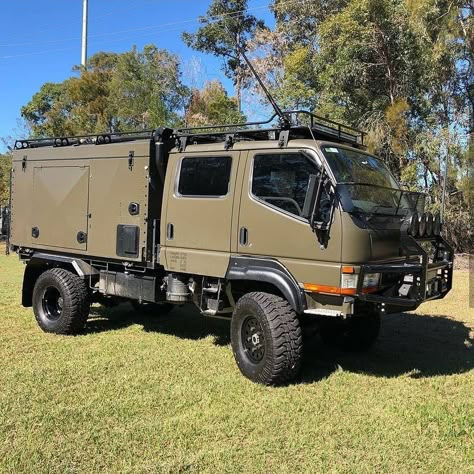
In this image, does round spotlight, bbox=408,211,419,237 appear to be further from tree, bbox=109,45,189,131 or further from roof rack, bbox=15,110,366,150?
tree, bbox=109,45,189,131

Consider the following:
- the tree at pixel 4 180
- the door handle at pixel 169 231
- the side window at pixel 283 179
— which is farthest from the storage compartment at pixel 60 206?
the tree at pixel 4 180

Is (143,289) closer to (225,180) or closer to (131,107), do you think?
(225,180)

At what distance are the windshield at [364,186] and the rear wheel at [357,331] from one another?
152 cm

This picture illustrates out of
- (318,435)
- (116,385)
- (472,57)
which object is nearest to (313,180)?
(318,435)

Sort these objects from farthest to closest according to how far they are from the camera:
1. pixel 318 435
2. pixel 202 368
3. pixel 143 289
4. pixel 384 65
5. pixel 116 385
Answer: pixel 384 65, pixel 143 289, pixel 202 368, pixel 116 385, pixel 318 435

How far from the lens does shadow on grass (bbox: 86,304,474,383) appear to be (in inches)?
239

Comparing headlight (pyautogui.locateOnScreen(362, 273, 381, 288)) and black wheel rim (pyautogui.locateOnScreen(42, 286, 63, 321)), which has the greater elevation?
headlight (pyautogui.locateOnScreen(362, 273, 381, 288))

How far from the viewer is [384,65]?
61.8 feet

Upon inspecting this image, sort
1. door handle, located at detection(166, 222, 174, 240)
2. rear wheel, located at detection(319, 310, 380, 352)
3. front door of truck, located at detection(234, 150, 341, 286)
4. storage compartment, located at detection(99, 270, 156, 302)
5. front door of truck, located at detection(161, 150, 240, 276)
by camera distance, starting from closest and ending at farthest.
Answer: front door of truck, located at detection(234, 150, 341, 286) < front door of truck, located at detection(161, 150, 240, 276) < door handle, located at detection(166, 222, 174, 240) < rear wheel, located at detection(319, 310, 380, 352) < storage compartment, located at detection(99, 270, 156, 302)

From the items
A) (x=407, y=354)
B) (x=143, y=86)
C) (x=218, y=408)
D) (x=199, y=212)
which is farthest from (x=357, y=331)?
(x=143, y=86)

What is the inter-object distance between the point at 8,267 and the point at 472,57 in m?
14.9

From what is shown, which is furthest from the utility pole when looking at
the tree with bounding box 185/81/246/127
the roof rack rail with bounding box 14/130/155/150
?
the roof rack rail with bounding box 14/130/155/150

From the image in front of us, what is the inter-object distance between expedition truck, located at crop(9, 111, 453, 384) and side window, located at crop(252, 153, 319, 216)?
1 centimetres

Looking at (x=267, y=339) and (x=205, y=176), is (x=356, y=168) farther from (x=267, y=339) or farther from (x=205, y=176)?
(x=267, y=339)
